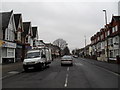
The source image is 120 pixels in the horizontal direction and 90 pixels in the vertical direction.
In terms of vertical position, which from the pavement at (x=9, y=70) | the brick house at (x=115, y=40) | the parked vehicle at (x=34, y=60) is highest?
the brick house at (x=115, y=40)

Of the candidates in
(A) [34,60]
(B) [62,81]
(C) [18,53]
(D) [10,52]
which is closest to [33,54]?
(A) [34,60]

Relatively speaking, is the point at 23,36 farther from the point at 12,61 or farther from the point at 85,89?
the point at 85,89

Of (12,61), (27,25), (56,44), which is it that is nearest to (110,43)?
(27,25)

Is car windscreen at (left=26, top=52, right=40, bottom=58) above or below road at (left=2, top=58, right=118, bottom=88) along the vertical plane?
above

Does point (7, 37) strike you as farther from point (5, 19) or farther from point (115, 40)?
point (115, 40)

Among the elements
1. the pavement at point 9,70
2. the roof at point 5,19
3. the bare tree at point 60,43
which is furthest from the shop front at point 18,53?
the bare tree at point 60,43

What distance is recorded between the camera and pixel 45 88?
29.9 feet

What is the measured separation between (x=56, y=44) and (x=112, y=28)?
75.0 metres

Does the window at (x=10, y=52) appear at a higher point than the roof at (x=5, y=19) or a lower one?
lower

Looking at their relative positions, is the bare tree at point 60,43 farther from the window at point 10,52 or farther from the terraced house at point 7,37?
the window at point 10,52

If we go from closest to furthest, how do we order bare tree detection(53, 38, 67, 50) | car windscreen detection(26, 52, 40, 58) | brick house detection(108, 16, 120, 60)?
car windscreen detection(26, 52, 40, 58), brick house detection(108, 16, 120, 60), bare tree detection(53, 38, 67, 50)

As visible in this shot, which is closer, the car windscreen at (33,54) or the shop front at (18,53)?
the car windscreen at (33,54)

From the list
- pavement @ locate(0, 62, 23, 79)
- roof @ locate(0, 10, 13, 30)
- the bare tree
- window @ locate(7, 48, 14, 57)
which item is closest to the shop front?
window @ locate(7, 48, 14, 57)

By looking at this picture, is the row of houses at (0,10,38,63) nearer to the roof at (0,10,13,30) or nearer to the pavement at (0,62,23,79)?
the roof at (0,10,13,30)
